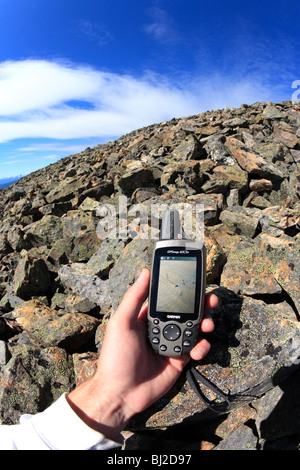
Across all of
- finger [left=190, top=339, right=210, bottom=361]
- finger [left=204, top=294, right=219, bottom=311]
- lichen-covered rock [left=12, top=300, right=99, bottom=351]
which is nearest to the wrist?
finger [left=190, top=339, right=210, bottom=361]

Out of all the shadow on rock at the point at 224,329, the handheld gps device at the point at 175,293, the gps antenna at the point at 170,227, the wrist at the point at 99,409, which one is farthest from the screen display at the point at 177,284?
the wrist at the point at 99,409

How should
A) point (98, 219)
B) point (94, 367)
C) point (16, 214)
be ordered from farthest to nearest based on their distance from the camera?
point (16, 214) < point (98, 219) < point (94, 367)

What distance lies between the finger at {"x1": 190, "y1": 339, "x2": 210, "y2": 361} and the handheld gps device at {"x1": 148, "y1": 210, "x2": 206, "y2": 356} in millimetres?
66

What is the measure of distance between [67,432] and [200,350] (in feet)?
6.17

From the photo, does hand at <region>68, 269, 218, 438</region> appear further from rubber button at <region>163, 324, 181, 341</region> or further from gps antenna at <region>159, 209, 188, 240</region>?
gps antenna at <region>159, 209, 188, 240</region>

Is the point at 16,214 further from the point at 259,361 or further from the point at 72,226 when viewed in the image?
the point at 259,361

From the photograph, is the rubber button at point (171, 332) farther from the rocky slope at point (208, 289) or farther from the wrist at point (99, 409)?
the wrist at point (99, 409)

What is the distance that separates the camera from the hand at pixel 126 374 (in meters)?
3.78

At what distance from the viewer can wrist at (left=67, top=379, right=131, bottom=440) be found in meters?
3.67

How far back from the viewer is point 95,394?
151 inches

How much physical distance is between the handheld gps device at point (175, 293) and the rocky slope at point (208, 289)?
0.70 metres

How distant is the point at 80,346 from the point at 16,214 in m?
11.4

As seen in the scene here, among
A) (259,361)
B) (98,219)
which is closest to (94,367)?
(259,361)

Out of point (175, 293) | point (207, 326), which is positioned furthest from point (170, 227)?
point (207, 326)
